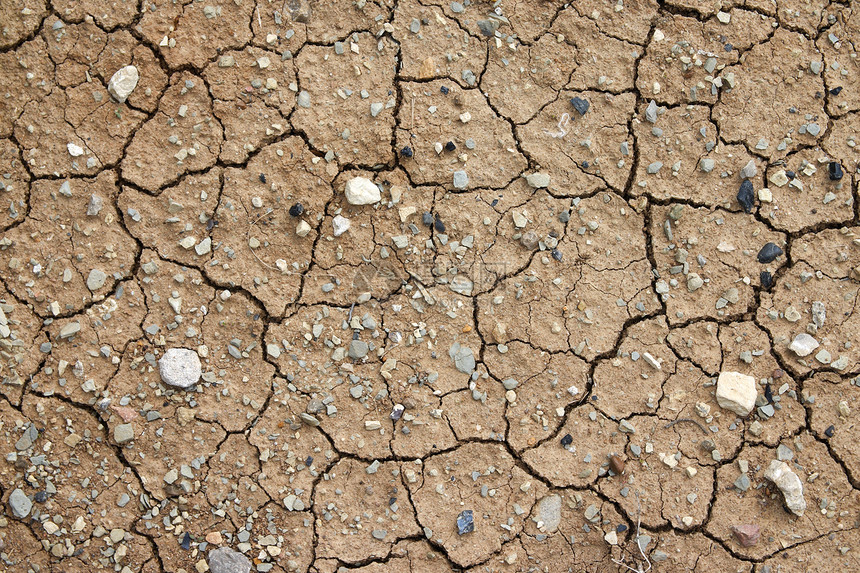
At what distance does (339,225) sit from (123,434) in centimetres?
136

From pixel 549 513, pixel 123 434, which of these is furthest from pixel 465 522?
pixel 123 434

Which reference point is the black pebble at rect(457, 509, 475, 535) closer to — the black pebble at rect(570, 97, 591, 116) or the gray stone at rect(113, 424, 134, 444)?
the gray stone at rect(113, 424, 134, 444)

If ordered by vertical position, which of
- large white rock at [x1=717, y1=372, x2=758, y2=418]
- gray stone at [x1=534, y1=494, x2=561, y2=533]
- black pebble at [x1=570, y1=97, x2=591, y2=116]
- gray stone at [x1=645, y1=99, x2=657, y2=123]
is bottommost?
gray stone at [x1=534, y1=494, x2=561, y2=533]

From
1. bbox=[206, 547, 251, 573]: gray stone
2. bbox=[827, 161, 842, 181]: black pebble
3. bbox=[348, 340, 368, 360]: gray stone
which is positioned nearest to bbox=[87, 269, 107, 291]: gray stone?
bbox=[348, 340, 368, 360]: gray stone

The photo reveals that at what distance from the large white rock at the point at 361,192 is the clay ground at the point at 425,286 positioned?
5 centimetres

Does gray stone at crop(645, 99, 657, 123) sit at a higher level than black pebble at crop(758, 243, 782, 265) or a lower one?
higher

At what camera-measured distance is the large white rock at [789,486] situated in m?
2.83

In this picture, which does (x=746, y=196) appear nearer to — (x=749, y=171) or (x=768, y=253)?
(x=749, y=171)

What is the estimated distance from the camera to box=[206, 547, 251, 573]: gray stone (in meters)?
2.72

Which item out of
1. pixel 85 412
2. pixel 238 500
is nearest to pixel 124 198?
pixel 85 412

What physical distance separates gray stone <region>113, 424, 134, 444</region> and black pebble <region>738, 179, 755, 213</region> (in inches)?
121

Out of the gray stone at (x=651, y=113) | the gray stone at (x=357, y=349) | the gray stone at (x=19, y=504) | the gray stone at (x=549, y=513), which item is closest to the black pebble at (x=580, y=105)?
the gray stone at (x=651, y=113)

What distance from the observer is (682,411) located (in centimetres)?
292

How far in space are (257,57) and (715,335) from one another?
2588 mm
